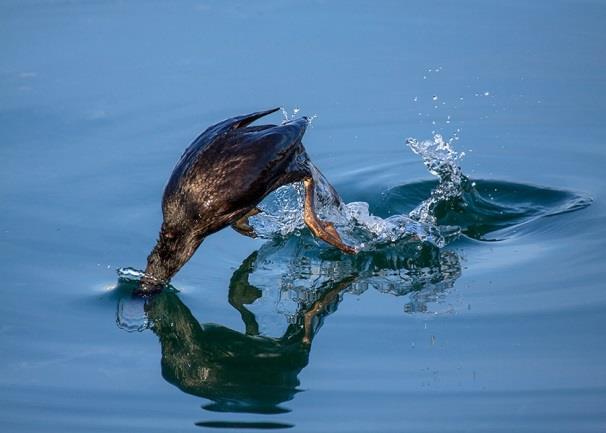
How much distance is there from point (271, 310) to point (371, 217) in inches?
54.4

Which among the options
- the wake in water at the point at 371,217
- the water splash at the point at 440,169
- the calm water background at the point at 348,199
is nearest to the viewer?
the calm water background at the point at 348,199

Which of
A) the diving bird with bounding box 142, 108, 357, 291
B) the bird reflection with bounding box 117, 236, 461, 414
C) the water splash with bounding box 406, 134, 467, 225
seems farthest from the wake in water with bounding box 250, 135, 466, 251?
the diving bird with bounding box 142, 108, 357, 291

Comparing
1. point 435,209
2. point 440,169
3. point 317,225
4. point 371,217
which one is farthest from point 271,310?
point 440,169

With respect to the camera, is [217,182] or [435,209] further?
[435,209]

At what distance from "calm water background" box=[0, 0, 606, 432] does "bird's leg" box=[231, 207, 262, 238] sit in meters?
0.10

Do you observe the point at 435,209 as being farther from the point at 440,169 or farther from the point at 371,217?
the point at 371,217

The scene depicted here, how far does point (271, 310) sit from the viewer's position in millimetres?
7262

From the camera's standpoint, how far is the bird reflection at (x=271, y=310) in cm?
644

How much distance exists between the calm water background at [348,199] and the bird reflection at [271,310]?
9cm

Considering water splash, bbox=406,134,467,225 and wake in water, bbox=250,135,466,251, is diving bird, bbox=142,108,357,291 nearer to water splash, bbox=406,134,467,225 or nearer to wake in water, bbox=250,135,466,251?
wake in water, bbox=250,135,466,251

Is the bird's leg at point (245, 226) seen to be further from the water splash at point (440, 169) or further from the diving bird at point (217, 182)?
the water splash at point (440, 169)

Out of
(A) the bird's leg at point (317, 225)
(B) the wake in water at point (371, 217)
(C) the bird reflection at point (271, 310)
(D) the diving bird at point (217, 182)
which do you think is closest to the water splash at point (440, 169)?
(B) the wake in water at point (371, 217)

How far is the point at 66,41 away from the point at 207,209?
13.3 feet

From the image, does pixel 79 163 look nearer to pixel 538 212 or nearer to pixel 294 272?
pixel 294 272
